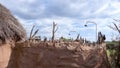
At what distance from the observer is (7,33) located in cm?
919

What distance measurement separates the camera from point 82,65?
26.8 ft

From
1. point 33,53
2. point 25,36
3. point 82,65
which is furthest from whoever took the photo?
point 25,36

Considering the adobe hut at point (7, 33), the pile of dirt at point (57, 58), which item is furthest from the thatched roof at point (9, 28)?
the pile of dirt at point (57, 58)

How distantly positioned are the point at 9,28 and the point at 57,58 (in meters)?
1.87

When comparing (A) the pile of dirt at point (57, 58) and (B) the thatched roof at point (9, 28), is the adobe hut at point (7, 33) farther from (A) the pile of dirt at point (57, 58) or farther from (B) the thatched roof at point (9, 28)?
(A) the pile of dirt at point (57, 58)

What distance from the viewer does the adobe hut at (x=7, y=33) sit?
882 centimetres

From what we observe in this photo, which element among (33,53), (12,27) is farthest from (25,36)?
(33,53)

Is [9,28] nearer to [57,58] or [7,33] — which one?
[7,33]

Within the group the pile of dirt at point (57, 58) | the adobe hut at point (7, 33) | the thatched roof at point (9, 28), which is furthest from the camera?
the thatched roof at point (9, 28)

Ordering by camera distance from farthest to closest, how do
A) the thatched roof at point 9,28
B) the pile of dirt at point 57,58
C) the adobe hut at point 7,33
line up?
the thatched roof at point 9,28 < the adobe hut at point 7,33 < the pile of dirt at point 57,58

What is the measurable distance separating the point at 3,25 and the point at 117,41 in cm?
319

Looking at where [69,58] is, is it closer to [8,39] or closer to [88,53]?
A: [88,53]

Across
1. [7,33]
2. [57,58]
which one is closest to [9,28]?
[7,33]

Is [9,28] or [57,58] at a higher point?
[9,28]
